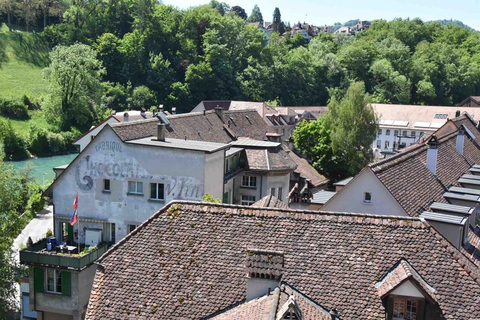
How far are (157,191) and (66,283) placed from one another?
24.1 ft

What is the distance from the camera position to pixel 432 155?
25.5m

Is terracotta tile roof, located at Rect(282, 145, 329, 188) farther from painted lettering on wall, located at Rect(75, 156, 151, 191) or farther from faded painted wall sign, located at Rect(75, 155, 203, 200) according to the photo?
painted lettering on wall, located at Rect(75, 156, 151, 191)

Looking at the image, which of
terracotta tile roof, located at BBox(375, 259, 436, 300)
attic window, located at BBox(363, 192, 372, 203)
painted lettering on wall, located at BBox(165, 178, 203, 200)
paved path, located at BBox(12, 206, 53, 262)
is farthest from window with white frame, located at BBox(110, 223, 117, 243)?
terracotta tile roof, located at BBox(375, 259, 436, 300)

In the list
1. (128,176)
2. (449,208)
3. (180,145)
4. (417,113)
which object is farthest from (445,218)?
(417,113)

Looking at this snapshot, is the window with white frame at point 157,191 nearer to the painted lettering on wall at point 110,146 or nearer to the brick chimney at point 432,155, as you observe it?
the painted lettering on wall at point 110,146

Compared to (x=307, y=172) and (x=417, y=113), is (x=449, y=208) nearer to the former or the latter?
(x=307, y=172)

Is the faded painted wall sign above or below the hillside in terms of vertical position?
below

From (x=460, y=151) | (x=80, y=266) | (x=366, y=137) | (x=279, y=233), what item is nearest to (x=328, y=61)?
(x=366, y=137)

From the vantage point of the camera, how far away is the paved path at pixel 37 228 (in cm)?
4206

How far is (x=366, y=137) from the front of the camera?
5919 centimetres

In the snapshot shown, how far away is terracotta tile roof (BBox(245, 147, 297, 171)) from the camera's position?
38969 mm

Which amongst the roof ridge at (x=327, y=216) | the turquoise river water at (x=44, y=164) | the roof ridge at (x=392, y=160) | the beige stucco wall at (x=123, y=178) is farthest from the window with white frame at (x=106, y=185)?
the turquoise river water at (x=44, y=164)

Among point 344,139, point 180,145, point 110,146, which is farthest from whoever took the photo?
point 344,139

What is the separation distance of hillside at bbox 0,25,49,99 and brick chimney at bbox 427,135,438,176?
82.1 metres
